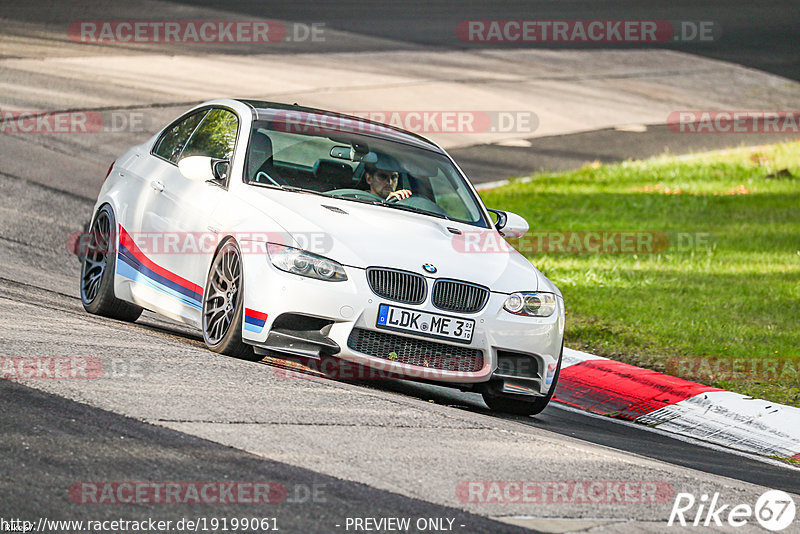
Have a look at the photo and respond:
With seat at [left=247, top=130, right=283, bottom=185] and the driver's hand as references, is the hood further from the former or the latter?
the driver's hand

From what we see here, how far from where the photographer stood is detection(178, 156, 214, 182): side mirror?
8211 mm

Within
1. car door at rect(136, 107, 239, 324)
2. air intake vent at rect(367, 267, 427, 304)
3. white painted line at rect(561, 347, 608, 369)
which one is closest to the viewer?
air intake vent at rect(367, 267, 427, 304)

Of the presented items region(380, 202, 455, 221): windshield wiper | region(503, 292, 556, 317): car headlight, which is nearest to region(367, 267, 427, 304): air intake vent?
region(503, 292, 556, 317): car headlight

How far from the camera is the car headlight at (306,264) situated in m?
7.31

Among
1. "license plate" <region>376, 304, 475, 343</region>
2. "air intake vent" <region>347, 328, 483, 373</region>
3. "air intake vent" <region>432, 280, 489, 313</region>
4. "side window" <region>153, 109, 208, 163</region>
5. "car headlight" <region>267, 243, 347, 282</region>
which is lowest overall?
"air intake vent" <region>347, 328, 483, 373</region>

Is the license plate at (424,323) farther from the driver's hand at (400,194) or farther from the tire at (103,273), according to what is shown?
Answer: the tire at (103,273)

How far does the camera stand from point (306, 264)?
734cm

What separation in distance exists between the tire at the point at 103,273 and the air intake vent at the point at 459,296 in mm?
2723

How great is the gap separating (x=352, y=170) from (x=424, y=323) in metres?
1.68

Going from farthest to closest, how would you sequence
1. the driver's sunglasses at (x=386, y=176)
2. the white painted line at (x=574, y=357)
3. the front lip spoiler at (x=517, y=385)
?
the white painted line at (x=574, y=357) → the driver's sunglasses at (x=386, y=176) → the front lip spoiler at (x=517, y=385)

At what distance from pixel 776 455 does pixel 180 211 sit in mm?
4285

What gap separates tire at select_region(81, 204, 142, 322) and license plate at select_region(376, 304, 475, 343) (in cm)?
258

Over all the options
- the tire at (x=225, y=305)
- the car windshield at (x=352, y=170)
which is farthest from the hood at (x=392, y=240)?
the tire at (x=225, y=305)

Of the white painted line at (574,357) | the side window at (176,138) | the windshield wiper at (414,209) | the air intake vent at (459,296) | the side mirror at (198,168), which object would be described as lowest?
the white painted line at (574,357)
